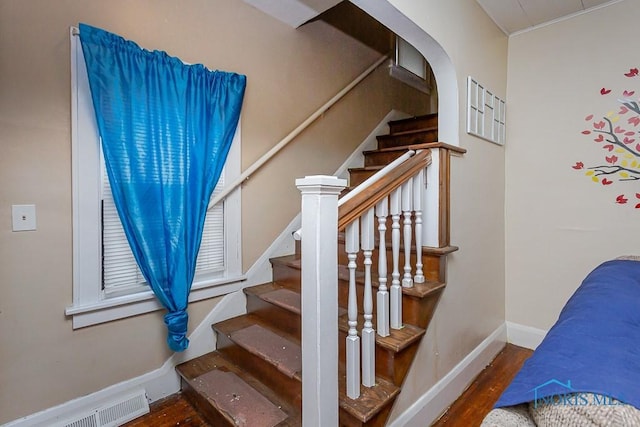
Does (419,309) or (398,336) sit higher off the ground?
(419,309)

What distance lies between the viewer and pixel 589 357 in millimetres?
671

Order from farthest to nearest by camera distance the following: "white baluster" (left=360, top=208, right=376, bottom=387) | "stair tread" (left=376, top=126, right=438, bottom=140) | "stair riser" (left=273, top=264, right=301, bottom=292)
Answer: "stair tread" (left=376, top=126, right=438, bottom=140) → "stair riser" (left=273, top=264, right=301, bottom=292) → "white baluster" (left=360, top=208, right=376, bottom=387)

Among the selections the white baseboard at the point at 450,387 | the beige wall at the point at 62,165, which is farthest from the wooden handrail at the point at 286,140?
the white baseboard at the point at 450,387

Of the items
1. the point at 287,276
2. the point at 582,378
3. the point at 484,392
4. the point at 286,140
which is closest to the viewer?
the point at 582,378

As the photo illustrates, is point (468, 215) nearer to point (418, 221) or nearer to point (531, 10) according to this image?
point (418, 221)

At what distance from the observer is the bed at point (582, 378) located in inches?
21.1

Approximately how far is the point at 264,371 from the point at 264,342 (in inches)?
6.6

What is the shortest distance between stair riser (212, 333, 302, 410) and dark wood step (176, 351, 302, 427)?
0.09ft

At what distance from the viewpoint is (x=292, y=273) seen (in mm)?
2178

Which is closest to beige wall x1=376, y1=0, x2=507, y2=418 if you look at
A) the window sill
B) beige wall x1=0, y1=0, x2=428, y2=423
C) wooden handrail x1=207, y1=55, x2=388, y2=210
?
wooden handrail x1=207, y1=55, x2=388, y2=210

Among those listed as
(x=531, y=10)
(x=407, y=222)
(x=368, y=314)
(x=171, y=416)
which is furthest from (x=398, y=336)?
(x=531, y=10)

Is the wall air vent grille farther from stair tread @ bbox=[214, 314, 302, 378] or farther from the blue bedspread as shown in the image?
the blue bedspread

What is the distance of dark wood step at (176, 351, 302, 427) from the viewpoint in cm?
147

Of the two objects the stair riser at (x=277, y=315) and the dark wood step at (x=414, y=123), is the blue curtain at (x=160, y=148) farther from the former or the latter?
the dark wood step at (x=414, y=123)
